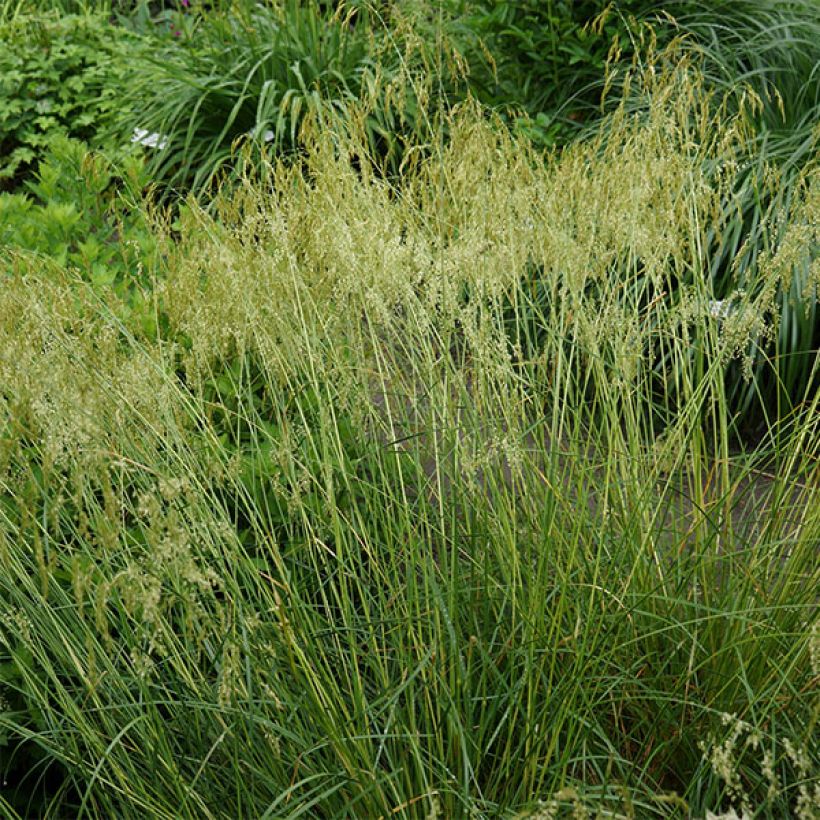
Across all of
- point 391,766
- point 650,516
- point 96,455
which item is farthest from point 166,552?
point 650,516

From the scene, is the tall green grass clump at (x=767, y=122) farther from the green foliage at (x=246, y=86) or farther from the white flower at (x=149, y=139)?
the white flower at (x=149, y=139)

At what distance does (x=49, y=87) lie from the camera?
23.5ft

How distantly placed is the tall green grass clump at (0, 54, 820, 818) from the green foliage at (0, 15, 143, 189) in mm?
4636

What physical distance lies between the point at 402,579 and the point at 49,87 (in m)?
5.53

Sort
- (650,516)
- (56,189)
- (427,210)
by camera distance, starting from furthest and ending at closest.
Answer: (56,189) → (427,210) → (650,516)

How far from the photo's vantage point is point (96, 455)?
1.68 metres

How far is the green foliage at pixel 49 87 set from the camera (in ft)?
22.7

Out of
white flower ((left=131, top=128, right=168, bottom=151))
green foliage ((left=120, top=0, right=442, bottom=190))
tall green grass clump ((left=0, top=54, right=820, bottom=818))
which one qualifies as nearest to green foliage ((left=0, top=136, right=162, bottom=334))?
tall green grass clump ((left=0, top=54, right=820, bottom=818))

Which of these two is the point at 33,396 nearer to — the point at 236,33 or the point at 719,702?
the point at 719,702

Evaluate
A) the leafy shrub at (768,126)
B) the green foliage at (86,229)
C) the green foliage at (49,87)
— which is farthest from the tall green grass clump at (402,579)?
the green foliage at (49,87)

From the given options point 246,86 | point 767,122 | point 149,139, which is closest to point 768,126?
point 767,122

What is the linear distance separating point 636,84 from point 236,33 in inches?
108

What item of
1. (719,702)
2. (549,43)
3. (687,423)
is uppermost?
(549,43)

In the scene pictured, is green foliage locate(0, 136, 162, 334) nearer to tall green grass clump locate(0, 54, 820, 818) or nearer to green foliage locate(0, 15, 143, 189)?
tall green grass clump locate(0, 54, 820, 818)
